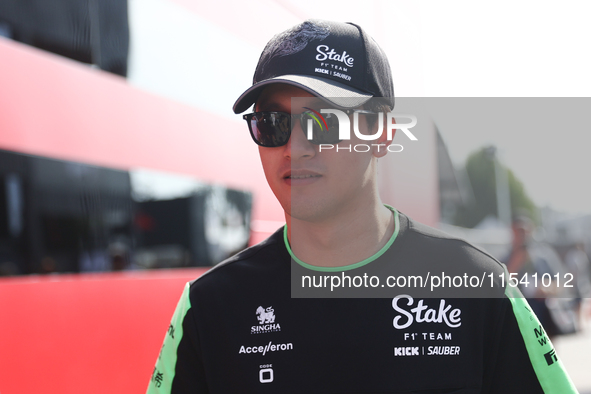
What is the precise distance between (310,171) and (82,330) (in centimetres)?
170

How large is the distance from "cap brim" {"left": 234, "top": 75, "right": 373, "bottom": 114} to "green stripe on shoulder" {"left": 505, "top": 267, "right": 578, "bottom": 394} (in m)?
0.66

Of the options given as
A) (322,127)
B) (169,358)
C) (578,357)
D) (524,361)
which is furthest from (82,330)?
(578,357)

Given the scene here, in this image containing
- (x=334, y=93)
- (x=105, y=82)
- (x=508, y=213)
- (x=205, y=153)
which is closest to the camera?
(x=334, y=93)

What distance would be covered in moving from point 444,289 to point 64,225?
76.8 inches

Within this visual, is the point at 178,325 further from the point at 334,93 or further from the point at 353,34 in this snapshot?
the point at 353,34

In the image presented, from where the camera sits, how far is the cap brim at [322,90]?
1.32 meters

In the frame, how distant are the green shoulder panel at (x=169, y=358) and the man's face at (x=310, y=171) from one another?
434mm

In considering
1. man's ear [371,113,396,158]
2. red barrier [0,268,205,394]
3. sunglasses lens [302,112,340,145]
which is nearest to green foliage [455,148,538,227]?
red barrier [0,268,205,394]

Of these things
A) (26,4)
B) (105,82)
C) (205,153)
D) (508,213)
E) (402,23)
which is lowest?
(508,213)

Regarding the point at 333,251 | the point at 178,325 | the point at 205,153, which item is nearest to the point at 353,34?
the point at 333,251

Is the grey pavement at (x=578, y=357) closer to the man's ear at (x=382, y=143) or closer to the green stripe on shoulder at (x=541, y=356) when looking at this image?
the green stripe on shoulder at (x=541, y=356)

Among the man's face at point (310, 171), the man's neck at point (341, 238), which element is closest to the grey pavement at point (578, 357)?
the man's neck at point (341, 238)

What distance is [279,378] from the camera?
53.3 inches

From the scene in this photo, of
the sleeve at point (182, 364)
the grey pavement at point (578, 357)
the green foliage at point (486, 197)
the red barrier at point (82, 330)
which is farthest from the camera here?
the green foliage at point (486, 197)
